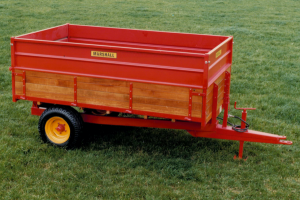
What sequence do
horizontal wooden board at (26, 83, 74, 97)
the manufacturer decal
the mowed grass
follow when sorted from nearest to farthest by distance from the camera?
the mowed grass, the manufacturer decal, horizontal wooden board at (26, 83, 74, 97)

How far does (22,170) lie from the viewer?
16.5 ft

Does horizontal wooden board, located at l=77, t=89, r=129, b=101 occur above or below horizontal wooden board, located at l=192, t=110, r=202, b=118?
above

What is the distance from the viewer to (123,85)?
5.12m

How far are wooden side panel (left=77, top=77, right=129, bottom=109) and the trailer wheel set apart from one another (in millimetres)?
319

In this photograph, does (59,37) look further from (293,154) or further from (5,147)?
(293,154)

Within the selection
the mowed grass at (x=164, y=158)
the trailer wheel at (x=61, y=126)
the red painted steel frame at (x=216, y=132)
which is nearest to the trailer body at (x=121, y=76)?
the trailer wheel at (x=61, y=126)

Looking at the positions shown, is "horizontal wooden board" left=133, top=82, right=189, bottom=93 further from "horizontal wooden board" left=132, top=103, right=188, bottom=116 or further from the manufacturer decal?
the manufacturer decal

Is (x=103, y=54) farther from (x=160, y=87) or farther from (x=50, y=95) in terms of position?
(x=50, y=95)

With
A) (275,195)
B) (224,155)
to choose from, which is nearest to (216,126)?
(224,155)

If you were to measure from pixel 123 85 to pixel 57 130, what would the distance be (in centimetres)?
128

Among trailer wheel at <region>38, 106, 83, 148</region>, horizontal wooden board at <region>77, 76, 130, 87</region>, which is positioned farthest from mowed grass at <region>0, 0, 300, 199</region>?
horizontal wooden board at <region>77, 76, 130, 87</region>

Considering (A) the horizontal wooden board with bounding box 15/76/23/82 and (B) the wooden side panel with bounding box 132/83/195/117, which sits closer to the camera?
(B) the wooden side panel with bounding box 132/83/195/117

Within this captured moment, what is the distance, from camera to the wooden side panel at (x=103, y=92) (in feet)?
Answer: 16.9

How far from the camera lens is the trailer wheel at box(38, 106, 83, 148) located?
18.1 ft
